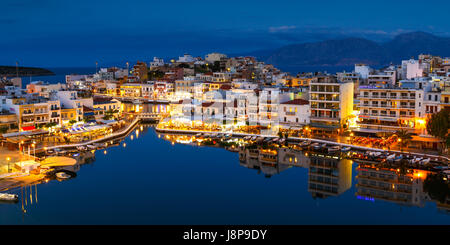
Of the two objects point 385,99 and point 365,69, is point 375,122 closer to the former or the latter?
point 385,99

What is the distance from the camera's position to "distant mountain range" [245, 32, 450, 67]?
13225 centimetres

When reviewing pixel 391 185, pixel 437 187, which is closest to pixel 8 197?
pixel 391 185

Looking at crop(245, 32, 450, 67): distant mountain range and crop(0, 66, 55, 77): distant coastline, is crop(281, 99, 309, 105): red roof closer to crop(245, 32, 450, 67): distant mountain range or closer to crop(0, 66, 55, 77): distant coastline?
crop(245, 32, 450, 67): distant mountain range

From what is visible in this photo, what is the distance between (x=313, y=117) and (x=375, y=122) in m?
4.53

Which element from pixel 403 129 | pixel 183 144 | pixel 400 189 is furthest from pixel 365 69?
pixel 400 189

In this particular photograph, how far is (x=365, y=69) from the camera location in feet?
164

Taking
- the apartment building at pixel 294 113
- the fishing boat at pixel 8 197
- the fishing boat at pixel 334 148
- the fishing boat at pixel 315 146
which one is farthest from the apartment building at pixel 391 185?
the fishing boat at pixel 8 197

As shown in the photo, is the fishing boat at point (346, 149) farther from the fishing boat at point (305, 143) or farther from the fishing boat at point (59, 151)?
the fishing boat at point (59, 151)

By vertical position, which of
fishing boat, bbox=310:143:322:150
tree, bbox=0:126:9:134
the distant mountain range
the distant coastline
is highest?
the distant mountain range

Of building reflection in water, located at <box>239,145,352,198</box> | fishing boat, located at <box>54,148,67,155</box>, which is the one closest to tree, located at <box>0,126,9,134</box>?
fishing boat, located at <box>54,148,67,155</box>

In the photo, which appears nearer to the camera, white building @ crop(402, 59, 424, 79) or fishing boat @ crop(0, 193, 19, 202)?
fishing boat @ crop(0, 193, 19, 202)

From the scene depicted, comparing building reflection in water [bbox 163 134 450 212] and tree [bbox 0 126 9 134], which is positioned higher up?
tree [bbox 0 126 9 134]

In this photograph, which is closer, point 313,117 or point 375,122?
point 375,122

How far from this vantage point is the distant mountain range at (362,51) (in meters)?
132
